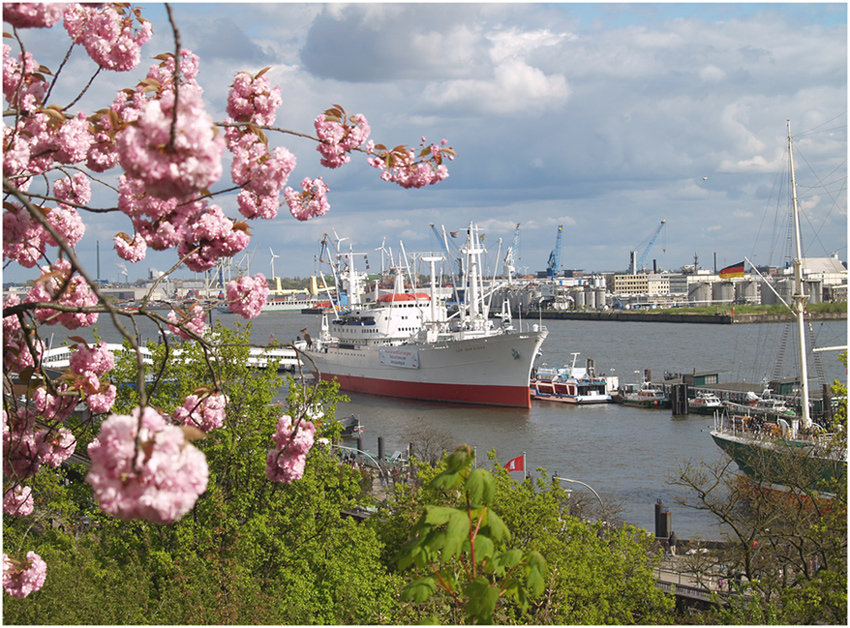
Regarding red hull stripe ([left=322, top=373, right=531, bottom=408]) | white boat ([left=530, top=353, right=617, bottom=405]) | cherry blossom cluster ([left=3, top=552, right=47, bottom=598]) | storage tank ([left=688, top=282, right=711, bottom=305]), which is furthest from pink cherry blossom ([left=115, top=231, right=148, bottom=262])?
storage tank ([left=688, top=282, right=711, bottom=305])

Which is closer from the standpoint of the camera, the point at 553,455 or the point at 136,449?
the point at 136,449

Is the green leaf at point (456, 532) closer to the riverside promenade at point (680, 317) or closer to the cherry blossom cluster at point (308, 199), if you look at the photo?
the cherry blossom cluster at point (308, 199)

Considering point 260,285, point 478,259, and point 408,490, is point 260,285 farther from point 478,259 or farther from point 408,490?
point 478,259

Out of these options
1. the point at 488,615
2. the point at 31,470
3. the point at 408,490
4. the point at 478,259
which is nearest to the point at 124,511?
the point at 488,615

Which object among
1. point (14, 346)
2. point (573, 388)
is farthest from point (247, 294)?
point (573, 388)

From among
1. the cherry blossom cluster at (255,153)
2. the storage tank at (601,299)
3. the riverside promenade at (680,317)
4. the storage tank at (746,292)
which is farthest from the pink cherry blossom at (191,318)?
the storage tank at (601,299)
